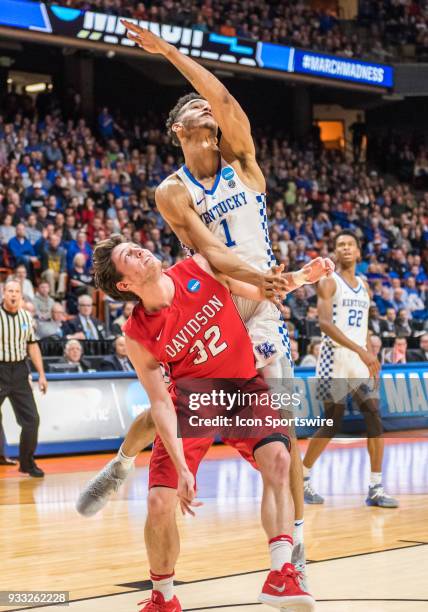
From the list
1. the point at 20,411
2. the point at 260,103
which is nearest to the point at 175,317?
the point at 20,411

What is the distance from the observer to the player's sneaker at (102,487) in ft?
18.6

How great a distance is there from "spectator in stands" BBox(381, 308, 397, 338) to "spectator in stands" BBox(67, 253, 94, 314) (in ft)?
17.2

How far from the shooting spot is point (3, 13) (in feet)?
63.2

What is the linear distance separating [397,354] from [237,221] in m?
11.5

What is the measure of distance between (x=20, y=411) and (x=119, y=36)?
12.2 m

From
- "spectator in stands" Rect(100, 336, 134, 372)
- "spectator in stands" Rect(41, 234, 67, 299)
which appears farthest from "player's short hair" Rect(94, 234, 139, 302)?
"spectator in stands" Rect(41, 234, 67, 299)

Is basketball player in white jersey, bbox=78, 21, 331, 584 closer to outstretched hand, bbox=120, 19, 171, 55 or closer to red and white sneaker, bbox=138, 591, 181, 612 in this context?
outstretched hand, bbox=120, 19, 171, 55

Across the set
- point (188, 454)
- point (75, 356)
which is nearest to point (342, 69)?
point (75, 356)

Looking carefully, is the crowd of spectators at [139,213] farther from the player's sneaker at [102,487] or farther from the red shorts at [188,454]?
the red shorts at [188,454]

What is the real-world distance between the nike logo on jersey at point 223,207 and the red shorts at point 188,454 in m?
1.19

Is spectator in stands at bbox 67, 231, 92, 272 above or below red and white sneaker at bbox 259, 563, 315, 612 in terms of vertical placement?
above

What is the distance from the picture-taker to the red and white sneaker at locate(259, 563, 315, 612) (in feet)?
14.5

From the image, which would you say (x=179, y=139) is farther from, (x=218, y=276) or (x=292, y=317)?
(x=292, y=317)

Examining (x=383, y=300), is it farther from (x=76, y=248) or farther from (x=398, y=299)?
(x=76, y=248)
